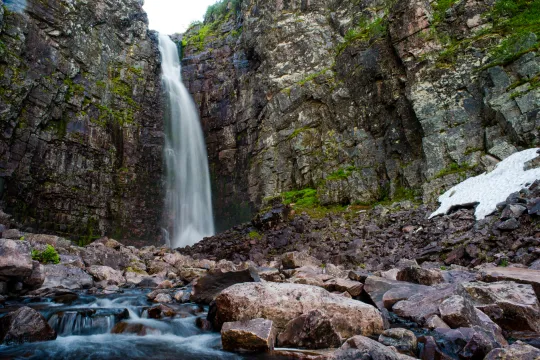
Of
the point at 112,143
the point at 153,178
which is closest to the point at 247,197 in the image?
the point at 153,178

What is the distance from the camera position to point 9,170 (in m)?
21.0

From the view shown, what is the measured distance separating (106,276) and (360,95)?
71.8 ft

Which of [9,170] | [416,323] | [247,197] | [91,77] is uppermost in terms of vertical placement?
[91,77]

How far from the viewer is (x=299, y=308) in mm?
4789

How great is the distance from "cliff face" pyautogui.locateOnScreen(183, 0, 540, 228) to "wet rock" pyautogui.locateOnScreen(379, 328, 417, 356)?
15215 mm

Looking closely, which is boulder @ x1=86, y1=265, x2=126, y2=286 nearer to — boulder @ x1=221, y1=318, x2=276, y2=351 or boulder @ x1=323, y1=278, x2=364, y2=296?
boulder @ x1=323, y1=278, x2=364, y2=296

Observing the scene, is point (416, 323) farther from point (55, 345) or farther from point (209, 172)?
point (209, 172)

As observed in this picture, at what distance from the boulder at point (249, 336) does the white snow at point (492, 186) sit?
36.8 ft

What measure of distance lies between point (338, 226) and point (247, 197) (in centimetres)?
1270

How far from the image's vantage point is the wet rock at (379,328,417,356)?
3787 mm

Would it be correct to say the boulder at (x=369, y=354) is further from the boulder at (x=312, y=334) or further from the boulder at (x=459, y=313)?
the boulder at (x=459, y=313)

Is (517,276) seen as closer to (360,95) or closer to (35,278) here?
(35,278)

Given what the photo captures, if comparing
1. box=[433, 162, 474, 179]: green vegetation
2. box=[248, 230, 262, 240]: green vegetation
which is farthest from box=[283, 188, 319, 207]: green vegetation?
box=[433, 162, 474, 179]: green vegetation

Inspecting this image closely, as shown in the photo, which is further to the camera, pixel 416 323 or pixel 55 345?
pixel 416 323
